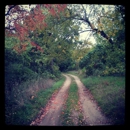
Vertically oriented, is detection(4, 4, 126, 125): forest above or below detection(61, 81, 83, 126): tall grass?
above

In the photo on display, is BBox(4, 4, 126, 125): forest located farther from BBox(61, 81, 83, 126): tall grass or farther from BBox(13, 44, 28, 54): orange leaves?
BBox(61, 81, 83, 126): tall grass

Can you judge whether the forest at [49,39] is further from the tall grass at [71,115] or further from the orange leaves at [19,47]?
the tall grass at [71,115]

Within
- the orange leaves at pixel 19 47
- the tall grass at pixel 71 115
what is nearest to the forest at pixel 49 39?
the orange leaves at pixel 19 47

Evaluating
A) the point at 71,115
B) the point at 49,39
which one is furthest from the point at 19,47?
the point at 71,115

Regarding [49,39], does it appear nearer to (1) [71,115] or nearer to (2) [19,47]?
(2) [19,47]

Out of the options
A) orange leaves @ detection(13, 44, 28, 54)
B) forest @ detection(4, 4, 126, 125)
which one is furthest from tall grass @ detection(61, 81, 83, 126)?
orange leaves @ detection(13, 44, 28, 54)

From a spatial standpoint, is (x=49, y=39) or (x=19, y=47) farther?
(x=49, y=39)

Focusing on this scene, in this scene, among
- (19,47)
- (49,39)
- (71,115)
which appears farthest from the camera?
(49,39)

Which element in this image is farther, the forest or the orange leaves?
the orange leaves
